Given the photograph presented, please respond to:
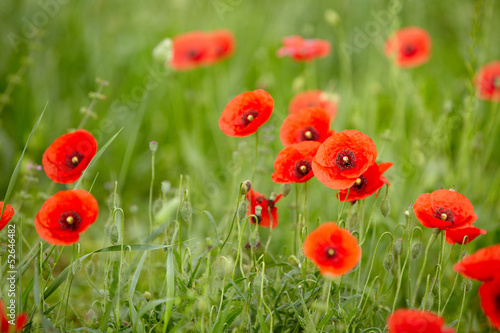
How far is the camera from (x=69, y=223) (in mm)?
1171

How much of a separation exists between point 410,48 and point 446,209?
1.63 meters

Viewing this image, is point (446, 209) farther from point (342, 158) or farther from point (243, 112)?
point (243, 112)

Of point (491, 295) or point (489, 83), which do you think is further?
point (489, 83)

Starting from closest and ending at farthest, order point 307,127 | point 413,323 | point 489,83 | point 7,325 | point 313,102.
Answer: point 413,323 < point 7,325 < point 307,127 < point 313,102 < point 489,83

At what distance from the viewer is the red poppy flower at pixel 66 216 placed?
114 cm

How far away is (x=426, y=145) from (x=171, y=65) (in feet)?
4.32

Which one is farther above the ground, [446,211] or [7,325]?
[446,211]

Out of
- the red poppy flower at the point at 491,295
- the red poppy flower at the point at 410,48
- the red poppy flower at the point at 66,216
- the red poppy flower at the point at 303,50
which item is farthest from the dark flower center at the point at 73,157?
the red poppy flower at the point at 410,48

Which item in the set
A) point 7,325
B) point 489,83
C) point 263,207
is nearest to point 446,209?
point 263,207

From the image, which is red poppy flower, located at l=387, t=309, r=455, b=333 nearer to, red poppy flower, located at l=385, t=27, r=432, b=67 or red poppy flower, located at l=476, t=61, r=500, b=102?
red poppy flower, located at l=476, t=61, r=500, b=102

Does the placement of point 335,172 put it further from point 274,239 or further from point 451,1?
point 451,1

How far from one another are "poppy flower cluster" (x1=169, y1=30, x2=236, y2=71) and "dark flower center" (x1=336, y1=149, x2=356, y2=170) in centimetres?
141

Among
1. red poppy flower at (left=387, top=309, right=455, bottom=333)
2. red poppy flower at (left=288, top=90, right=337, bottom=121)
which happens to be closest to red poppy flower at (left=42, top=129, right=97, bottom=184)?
red poppy flower at (left=387, top=309, right=455, bottom=333)

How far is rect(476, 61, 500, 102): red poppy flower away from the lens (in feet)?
7.23
